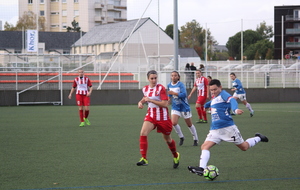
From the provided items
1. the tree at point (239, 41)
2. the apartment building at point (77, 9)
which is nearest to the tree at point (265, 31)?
the tree at point (239, 41)

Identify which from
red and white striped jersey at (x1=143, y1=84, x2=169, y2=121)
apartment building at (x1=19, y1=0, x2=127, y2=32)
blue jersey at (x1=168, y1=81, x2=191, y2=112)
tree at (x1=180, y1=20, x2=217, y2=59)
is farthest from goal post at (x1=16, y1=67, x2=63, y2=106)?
tree at (x1=180, y1=20, x2=217, y2=59)

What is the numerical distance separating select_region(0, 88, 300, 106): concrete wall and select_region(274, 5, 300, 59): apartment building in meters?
40.5

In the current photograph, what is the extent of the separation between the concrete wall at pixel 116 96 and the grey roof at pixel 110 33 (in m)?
6.19

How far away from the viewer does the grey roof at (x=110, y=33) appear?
36.3m

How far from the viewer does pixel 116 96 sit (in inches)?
1204

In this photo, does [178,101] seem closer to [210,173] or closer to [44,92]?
[210,173]

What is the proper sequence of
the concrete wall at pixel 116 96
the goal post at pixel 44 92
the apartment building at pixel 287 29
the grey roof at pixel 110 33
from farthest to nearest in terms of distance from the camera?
the apartment building at pixel 287 29, the grey roof at pixel 110 33, the goal post at pixel 44 92, the concrete wall at pixel 116 96

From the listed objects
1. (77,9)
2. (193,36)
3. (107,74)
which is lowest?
(107,74)

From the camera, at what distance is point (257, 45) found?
295ft

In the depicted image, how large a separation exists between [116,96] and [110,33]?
1391cm

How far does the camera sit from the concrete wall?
28.9 m

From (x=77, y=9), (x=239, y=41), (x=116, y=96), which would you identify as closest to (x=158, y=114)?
(x=116, y=96)

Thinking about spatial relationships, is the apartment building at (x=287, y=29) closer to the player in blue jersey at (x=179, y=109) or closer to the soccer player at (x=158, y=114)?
the player in blue jersey at (x=179, y=109)

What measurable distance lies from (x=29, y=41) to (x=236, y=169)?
95.2 feet
